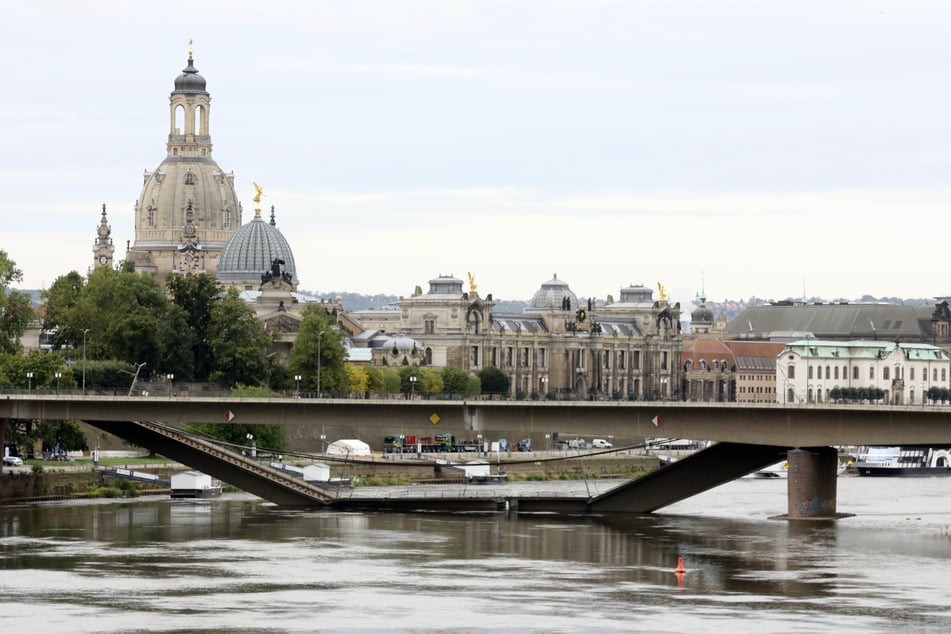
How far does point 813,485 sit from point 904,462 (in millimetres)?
65597

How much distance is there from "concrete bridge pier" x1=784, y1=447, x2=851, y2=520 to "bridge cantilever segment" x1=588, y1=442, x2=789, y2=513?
3.58ft

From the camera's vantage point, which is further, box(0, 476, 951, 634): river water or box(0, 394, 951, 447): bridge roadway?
box(0, 394, 951, 447): bridge roadway

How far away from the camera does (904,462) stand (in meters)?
168

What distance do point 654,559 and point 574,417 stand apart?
18.1 meters

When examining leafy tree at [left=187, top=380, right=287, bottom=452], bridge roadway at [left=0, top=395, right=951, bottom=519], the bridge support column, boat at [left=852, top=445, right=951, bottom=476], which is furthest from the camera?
boat at [left=852, top=445, right=951, bottom=476]

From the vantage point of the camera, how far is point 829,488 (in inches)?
4149

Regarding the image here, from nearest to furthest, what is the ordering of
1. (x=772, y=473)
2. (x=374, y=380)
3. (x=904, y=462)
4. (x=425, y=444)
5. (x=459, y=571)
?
(x=459, y=571) < (x=772, y=473) < (x=904, y=462) < (x=425, y=444) < (x=374, y=380)

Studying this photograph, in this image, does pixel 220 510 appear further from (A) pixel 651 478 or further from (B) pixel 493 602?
(B) pixel 493 602

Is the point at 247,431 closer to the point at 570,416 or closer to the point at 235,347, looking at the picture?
the point at 235,347

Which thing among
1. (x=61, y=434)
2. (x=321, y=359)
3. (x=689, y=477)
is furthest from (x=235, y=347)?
(x=689, y=477)

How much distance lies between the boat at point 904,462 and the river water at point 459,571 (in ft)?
178

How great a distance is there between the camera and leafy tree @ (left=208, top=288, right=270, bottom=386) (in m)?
153

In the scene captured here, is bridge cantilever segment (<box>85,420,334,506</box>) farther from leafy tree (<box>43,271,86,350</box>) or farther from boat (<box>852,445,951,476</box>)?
boat (<box>852,445,951,476</box>)

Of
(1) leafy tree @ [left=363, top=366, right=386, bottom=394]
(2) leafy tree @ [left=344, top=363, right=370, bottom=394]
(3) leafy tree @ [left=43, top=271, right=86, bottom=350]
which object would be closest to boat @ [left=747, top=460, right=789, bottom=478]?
(2) leafy tree @ [left=344, top=363, right=370, bottom=394]
